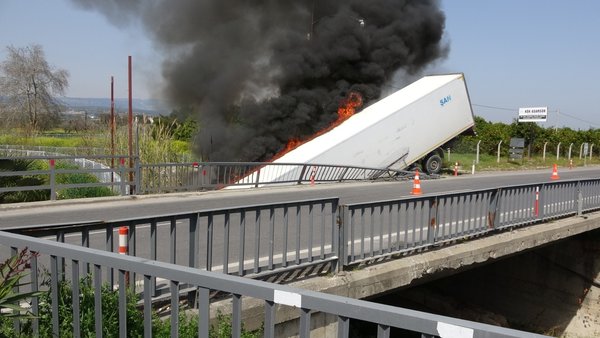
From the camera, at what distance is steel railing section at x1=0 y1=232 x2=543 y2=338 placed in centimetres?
205

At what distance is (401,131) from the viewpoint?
21.4 metres

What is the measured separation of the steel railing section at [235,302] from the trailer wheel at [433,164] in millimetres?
21809

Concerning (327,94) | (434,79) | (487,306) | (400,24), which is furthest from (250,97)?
(487,306)

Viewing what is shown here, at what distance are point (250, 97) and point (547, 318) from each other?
72.0 ft

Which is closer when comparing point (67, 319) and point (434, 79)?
point (67, 319)

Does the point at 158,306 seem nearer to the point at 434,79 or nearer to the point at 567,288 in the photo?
the point at 567,288

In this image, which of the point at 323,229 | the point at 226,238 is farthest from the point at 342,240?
the point at 226,238

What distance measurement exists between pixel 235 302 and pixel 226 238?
2736 millimetres

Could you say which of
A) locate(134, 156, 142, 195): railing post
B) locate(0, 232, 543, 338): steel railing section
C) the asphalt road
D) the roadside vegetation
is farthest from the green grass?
locate(0, 232, 543, 338): steel railing section

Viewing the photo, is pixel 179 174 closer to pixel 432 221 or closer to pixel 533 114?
pixel 432 221

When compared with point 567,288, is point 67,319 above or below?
above

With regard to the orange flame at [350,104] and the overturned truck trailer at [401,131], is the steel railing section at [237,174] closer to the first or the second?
the overturned truck trailer at [401,131]

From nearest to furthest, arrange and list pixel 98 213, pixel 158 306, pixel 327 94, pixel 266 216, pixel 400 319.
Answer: pixel 400 319 → pixel 158 306 → pixel 266 216 → pixel 98 213 → pixel 327 94

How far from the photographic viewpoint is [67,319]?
3473mm
